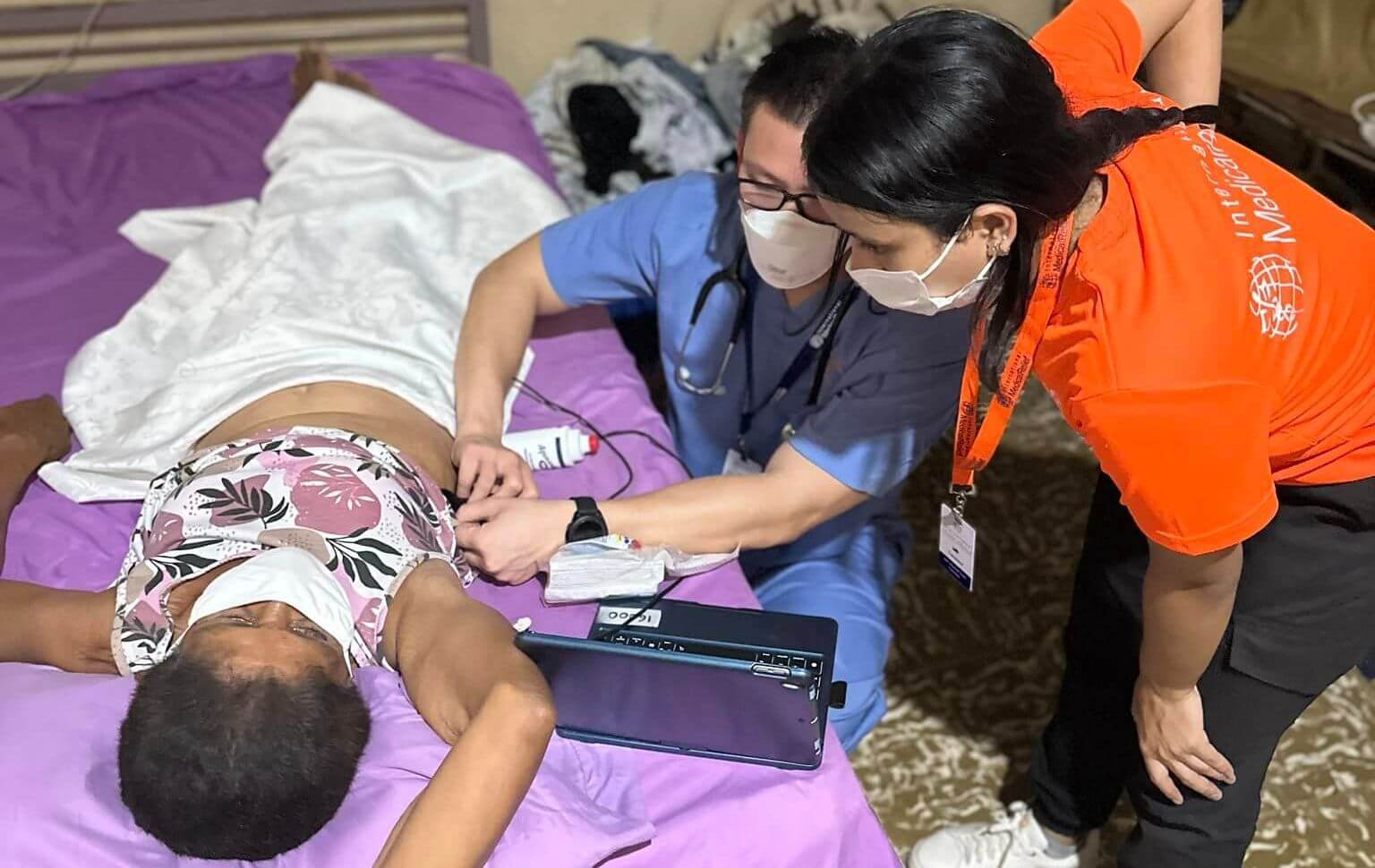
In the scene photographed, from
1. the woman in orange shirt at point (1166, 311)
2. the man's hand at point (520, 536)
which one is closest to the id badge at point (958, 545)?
the woman in orange shirt at point (1166, 311)

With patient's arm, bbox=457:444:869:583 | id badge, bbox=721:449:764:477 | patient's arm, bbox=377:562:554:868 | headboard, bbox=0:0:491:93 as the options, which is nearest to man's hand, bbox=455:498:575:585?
patient's arm, bbox=457:444:869:583

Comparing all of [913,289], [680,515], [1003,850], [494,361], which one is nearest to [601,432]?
[494,361]

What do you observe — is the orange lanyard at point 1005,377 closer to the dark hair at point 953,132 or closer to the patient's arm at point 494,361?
the dark hair at point 953,132

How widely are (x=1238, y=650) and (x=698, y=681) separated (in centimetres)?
60

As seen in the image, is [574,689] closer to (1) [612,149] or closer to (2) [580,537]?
(2) [580,537]

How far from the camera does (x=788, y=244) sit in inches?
55.5

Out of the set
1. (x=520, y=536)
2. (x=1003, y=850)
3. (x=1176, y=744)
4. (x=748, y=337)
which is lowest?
(x=1003, y=850)

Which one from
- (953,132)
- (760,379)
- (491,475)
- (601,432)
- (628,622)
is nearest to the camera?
(953,132)

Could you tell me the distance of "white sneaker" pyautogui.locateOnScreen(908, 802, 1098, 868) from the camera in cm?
171

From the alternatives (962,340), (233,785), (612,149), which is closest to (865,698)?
(962,340)

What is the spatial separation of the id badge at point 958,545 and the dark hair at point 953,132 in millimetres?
374

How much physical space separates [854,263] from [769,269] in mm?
288

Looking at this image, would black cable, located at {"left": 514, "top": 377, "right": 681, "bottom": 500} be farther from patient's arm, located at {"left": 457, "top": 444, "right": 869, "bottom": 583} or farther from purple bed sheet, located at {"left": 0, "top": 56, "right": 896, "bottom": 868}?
patient's arm, located at {"left": 457, "top": 444, "right": 869, "bottom": 583}

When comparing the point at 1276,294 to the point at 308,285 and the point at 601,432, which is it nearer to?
the point at 601,432
